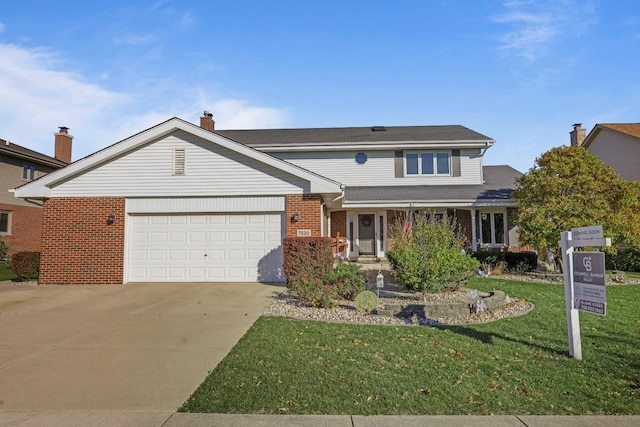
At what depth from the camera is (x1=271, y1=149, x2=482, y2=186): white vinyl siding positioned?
61.6 feet

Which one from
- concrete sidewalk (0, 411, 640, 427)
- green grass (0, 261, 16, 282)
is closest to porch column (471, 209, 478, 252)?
concrete sidewalk (0, 411, 640, 427)

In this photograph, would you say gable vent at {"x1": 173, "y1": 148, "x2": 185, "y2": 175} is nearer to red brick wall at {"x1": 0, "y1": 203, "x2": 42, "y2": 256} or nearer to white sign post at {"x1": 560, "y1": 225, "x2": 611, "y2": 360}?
white sign post at {"x1": 560, "y1": 225, "x2": 611, "y2": 360}

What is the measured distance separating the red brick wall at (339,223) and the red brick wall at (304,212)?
241 inches

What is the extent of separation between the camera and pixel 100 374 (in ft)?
16.2

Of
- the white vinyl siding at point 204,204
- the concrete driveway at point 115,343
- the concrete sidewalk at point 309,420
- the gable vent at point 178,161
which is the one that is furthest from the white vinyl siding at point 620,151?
the concrete sidewalk at point 309,420

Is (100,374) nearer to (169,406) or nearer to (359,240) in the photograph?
(169,406)

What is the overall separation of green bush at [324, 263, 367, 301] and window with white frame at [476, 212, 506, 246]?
415 inches

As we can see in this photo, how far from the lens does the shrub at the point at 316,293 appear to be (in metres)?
8.55

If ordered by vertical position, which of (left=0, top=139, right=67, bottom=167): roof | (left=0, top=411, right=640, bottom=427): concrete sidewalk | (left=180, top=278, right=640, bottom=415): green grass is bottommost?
(left=0, top=411, right=640, bottom=427): concrete sidewalk

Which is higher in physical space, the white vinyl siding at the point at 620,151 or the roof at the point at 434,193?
the white vinyl siding at the point at 620,151

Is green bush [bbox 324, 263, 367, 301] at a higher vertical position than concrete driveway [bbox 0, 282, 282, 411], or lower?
higher

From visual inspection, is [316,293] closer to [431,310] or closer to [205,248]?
[431,310]

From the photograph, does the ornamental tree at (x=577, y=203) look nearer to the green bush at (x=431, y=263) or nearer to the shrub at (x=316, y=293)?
the green bush at (x=431, y=263)

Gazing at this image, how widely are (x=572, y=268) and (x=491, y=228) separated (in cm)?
1342
